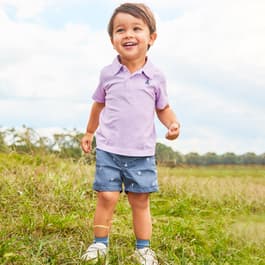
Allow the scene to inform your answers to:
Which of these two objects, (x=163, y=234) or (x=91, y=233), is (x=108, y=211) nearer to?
(x=91, y=233)

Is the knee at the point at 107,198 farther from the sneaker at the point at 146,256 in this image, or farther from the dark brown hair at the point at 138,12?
the dark brown hair at the point at 138,12

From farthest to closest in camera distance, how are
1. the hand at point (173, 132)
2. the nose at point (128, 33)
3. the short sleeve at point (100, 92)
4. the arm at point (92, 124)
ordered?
1. the arm at point (92, 124)
2. the short sleeve at point (100, 92)
3. the hand at point (173, 132)
4. the nose at point (128, 33)

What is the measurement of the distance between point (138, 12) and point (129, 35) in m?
0.17

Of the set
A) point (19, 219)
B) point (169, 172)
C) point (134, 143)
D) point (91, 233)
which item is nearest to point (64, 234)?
point (91, 233)

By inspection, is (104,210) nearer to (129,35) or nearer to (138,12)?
(129,35)

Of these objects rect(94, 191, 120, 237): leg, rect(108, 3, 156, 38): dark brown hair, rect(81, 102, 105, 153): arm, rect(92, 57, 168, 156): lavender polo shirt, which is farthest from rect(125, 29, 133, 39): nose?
rect(94, 191, 120, 237): leg

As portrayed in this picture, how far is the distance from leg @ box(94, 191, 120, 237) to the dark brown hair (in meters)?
1.05

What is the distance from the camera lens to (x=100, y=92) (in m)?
4.17

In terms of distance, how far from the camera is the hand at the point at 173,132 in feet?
13.2

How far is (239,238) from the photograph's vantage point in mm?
Result: 5438

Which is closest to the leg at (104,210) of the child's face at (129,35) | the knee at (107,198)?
the knee at (107,198)

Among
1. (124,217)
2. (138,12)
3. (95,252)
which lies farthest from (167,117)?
(124,217)

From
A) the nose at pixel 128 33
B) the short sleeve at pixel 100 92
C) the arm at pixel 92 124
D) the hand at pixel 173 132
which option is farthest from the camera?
the arm at pixel 92 124

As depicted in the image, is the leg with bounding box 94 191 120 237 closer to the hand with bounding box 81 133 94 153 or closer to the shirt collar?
the hand with bounding box 81 133 94 153
